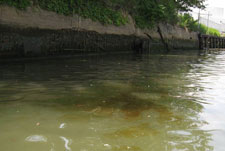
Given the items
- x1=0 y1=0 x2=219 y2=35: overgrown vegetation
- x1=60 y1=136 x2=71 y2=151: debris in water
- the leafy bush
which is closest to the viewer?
x1=60 y1=136 x2=71 y2=151: debris in water

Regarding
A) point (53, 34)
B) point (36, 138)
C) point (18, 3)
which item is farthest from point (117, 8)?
point (36, 138)

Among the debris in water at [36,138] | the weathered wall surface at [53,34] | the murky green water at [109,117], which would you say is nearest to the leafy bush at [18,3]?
the weathered wall surface at [53,34]

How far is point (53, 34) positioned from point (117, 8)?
6.86 metres

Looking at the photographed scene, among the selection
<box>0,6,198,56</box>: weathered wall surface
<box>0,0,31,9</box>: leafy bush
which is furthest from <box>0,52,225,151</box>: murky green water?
<box>0,0,31,9</box>: leafy bush

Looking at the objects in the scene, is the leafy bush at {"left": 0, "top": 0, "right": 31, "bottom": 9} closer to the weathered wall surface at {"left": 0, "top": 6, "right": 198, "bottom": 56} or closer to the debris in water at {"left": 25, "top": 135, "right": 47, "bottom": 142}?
the weathered wall surface at {"left": 0, "top": 6, "right": 198, "bottom": 56}

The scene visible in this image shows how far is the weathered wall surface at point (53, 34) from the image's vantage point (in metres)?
8.52

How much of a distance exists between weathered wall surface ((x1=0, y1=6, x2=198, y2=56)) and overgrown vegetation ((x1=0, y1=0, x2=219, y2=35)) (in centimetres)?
28

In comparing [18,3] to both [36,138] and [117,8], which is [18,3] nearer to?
[36,138]

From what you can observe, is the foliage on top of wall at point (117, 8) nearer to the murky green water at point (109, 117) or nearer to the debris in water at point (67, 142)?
the murky green water at point (109, 117)

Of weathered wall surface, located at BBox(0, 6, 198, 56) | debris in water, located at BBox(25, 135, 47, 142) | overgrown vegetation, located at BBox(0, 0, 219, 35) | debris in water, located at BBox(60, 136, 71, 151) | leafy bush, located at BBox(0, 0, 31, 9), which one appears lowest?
debris in water, located at BBox(60, 136, 71, 151)

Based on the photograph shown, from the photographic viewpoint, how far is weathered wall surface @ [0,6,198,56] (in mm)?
8523

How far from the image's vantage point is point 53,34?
1031cm

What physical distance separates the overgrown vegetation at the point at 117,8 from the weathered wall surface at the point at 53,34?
281 millimetres

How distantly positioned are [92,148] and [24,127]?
82 centimetres
